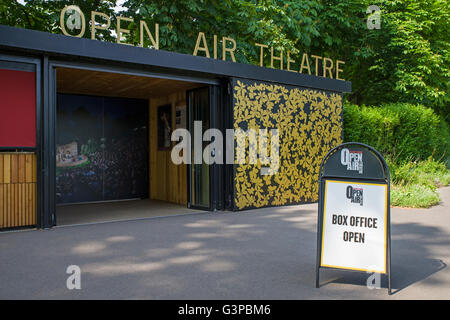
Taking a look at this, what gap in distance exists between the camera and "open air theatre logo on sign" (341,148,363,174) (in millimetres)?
4098

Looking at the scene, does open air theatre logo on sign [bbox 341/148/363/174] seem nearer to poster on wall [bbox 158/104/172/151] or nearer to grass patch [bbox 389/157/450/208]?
grass patch [bbox 389/157/450/208]

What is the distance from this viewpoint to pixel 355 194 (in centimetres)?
409

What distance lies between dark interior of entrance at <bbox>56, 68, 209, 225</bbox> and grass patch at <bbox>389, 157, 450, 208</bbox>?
4.67 m

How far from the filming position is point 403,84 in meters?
18.7

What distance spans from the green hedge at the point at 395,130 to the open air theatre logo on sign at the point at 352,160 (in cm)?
956

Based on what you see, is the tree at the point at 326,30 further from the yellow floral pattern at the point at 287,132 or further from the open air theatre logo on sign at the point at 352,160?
the open air theatre logo on sign at the point at 352,160

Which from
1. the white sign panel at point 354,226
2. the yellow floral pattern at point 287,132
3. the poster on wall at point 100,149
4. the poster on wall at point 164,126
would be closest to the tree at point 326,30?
the poster on wall at point 100,149

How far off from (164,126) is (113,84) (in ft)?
7.33

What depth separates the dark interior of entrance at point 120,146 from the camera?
33.1 ft

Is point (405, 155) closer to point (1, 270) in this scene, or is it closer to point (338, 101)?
point (338, 101)

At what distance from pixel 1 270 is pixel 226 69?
6.00 m

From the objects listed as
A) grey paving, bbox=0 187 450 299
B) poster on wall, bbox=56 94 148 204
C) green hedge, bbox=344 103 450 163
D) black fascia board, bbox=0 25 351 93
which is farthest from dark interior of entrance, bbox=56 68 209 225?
green hedge, bbox=344 103 450 163

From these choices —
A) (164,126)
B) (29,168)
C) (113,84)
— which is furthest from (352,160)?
(164,126)

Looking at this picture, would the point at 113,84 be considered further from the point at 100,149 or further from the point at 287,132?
the point at 287,132
